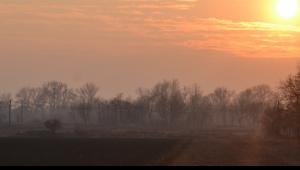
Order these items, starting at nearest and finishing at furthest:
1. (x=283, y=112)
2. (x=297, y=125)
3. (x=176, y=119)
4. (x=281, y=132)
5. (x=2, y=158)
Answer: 1. (x=2, y=158)
2. (x=297, y=125)
3. (x=283, y=112)
4. (x=281, y=132)
5. (x=176, y=119)

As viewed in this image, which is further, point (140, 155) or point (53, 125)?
point (53, 125)

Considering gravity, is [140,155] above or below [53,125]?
below

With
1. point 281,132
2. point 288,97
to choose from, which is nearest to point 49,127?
point 281,132

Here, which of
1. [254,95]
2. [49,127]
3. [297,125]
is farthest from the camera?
[254,95]

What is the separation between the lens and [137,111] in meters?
160

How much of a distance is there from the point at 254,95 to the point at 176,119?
162 ft

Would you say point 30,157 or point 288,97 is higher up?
point 288,97

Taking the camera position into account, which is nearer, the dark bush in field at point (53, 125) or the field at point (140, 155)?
the field at point (140, 155)

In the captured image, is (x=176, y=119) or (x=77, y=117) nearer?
(x=176, y=119)

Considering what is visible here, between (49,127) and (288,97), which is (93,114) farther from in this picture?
(288,97)

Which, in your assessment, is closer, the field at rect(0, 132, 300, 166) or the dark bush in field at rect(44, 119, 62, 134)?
the field at rect(0, 132, 300, 166)

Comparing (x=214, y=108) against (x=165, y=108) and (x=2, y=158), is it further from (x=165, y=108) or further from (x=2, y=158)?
(x=2, y=158)

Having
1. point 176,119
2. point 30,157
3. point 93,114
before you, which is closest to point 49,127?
point 30,157

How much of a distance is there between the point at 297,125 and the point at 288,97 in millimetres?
3241
